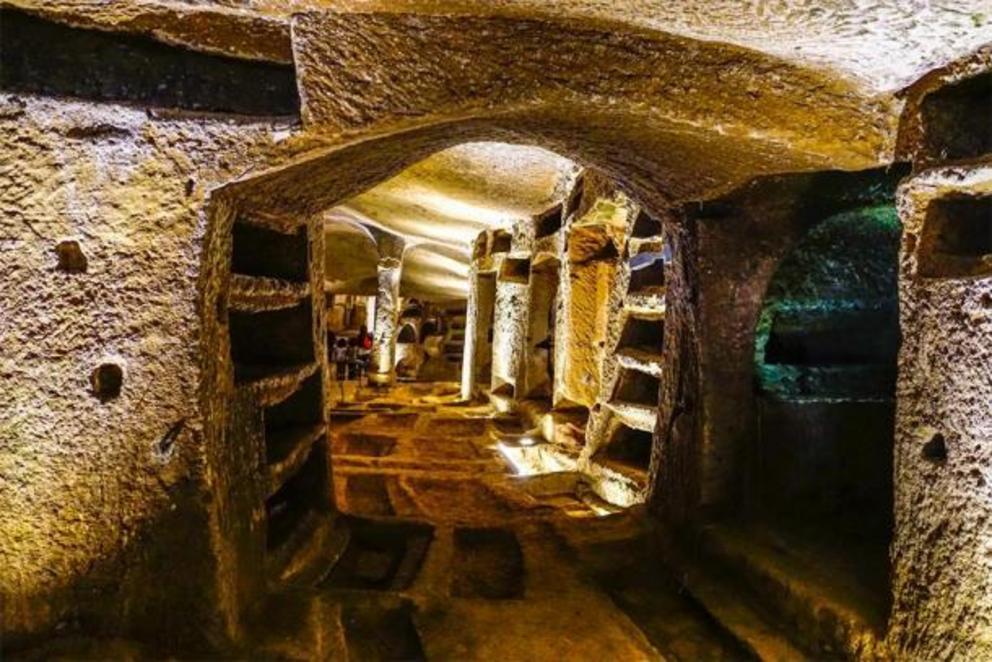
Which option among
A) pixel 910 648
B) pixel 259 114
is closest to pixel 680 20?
pixel 259 114

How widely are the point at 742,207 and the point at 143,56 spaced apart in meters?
2.17

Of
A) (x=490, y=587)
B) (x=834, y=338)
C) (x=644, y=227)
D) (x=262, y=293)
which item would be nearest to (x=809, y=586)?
(x=490, y=587)

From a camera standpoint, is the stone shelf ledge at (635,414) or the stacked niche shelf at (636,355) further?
the stacked niche shelf at (636,355)

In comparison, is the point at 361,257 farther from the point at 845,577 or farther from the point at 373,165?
the point at 845,577

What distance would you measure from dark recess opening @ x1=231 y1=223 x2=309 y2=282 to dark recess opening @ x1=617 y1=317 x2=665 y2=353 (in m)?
2.36

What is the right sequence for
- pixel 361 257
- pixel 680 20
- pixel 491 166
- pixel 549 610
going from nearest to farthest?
pixel 680 20 → pixel 549 610 → pixel 491 166 → pixel 361 257

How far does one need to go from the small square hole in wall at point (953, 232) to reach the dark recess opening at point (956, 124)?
0.42 feet

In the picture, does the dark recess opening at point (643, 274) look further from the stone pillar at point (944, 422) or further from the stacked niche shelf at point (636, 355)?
the stone pillar at point (944, 422)

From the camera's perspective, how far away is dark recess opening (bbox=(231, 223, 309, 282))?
2.38 m

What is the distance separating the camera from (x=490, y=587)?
2799mm

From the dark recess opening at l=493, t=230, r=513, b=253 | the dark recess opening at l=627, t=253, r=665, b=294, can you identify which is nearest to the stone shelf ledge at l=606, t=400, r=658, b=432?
the dark recess opening at l=627, t=253, r=665, b=294

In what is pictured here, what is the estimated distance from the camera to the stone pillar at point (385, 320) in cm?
1019

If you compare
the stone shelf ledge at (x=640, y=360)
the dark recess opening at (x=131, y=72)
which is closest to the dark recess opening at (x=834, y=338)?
the stone shelf ledge at (x=640, y=360)

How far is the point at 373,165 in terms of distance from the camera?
2.17 m
